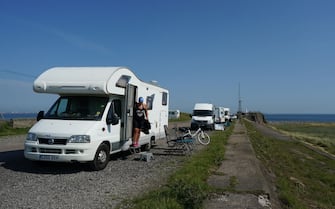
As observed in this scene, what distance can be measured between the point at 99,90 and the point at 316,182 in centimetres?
854

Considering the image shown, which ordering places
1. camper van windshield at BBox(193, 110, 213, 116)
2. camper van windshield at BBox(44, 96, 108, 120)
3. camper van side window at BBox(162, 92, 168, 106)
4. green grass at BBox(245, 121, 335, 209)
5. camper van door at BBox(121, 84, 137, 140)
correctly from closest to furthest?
green grass at BBox(245, 121, 335, 209) < camper van windshield at BBox(44, 96, 108, 120) < camper van door at BBox(121, 84, 137, 140) < camper van side window at BBox(162, 92, 168, 106) < camper van windshield at BBox(193, 110, 213, 116)

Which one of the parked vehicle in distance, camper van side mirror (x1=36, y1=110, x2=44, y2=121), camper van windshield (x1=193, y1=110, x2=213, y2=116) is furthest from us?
the parked vehicle in distance

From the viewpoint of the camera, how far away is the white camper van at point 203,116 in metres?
32.6

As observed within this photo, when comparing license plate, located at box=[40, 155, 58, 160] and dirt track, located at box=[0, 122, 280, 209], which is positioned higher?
license plate, located at box=[40, 155, 58, 160]

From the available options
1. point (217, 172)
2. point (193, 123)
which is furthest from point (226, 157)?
point (193, 123)

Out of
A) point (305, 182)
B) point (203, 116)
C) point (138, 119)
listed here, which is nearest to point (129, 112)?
point (138, 119)

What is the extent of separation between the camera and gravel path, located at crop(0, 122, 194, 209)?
253 inches

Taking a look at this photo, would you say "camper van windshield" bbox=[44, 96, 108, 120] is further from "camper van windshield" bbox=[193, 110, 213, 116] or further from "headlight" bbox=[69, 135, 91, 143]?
"camper van windshield" bbox=[193, 110, 213, 116]

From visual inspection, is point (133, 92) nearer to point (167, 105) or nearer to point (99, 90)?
point (99, 90)

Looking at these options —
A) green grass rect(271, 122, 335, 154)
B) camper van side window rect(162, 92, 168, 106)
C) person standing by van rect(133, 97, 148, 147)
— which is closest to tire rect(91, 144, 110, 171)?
person standing by van rect(133, 97, 148, 147)

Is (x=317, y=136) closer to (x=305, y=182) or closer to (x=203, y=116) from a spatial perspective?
(x=203, y=116)

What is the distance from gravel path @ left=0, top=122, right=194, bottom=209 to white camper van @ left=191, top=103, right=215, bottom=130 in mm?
20885

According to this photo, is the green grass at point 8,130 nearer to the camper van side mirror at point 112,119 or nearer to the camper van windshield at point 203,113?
the camper van side mirror at point 112,119

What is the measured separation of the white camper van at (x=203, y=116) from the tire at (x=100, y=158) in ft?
75.9
